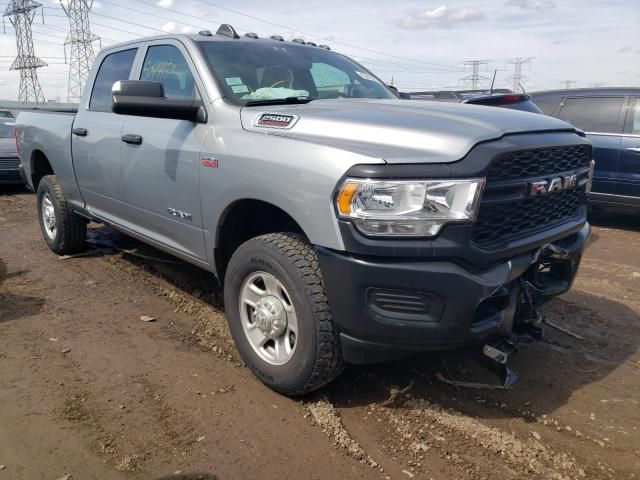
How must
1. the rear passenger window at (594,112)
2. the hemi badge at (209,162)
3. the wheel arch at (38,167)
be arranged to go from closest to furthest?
the hemi badge at (209,162)
the wheel arch at (38,167)
the rear passenger window at (594,112)

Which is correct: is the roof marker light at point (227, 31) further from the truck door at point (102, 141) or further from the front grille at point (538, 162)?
the front grille at point (538, 162)

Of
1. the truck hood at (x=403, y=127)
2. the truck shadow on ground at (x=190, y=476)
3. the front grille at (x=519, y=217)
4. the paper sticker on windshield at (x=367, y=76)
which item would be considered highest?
the paper sticker on windshield at (x=367, y=76)

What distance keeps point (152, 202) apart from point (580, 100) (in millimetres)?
6612

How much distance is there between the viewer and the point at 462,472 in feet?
7.91

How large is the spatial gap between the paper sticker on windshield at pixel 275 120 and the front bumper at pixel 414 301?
0.76 meters

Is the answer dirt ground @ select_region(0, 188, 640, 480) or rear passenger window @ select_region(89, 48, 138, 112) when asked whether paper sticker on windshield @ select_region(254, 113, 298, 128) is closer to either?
dirt ground @ select_region(0, 188, 640, 480)

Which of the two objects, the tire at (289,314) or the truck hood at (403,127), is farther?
the tire at (289,314)

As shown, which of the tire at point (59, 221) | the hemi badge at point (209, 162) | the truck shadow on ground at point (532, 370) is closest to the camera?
the truck shadow on ground at point (532, 370)

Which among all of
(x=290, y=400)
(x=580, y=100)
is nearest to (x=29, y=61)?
(x=580, y=100)

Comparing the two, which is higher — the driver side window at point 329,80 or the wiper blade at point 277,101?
the driver side window at point 329,80

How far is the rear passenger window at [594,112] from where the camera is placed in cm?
739

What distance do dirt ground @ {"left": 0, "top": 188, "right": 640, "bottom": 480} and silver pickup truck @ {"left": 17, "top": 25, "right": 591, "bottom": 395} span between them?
286 millimetres

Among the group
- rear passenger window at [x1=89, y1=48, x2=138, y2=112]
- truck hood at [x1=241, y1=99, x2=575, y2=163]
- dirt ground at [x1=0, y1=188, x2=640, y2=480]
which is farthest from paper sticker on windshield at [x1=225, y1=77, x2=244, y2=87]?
dirt ground at [x1=0, y1=188, x2=640, y2=480]

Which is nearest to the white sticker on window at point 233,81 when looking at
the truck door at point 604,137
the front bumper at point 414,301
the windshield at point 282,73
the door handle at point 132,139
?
the windshield at point 282,73
